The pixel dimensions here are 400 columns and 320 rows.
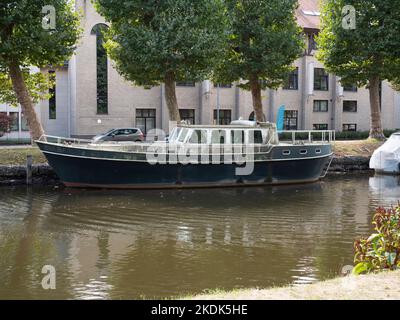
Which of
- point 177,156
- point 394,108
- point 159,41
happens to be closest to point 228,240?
point 177,156

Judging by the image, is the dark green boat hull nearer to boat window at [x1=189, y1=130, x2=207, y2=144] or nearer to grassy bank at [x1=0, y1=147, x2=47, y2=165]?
boat window at [x1=189, y1=130, x2=207, y2=144]

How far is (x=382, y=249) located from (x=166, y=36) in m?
21.0

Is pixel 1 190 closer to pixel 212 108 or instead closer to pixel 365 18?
pixel 365 18

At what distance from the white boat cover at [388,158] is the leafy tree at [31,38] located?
57.3 feet

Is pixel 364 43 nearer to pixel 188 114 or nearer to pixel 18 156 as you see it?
pixel 188 114

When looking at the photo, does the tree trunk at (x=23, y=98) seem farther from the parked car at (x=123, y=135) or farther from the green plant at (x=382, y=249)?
the green plant at (x=382, y=249)

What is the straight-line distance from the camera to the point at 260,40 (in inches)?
1296

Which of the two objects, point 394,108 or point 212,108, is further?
point 394,108

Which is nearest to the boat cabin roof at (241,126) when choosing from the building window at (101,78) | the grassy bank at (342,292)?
the grassy bank at (342,292)

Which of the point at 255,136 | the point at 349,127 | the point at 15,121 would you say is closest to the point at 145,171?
the point at 255,136

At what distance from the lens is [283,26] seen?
34000 millimetres

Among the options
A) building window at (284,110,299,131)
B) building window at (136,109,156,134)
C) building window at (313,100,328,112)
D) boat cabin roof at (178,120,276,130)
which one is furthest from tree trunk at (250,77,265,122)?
building window at (313,100,328,112)
